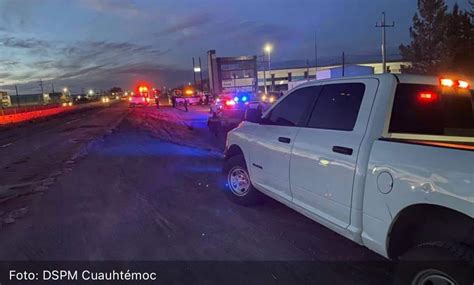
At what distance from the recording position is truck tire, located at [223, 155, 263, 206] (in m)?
6.56

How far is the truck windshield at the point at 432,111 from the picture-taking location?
4.03m

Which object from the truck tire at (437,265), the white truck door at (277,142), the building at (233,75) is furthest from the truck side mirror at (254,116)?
the building at (233,75)

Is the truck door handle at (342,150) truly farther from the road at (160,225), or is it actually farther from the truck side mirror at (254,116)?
the truck side mirror at (254,116)

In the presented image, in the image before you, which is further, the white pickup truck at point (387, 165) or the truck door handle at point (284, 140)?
the truck door handle at point (284, 140)

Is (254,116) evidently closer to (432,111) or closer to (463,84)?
(432,111)

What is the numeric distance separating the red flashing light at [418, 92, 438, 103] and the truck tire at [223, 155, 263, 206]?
297 cm

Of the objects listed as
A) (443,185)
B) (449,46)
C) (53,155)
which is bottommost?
(53,155)

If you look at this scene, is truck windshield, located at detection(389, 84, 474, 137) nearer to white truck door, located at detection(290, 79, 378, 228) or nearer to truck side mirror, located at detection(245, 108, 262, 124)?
white truck door, located at detection(290, 79, 378, 228)

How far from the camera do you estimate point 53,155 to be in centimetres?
1325

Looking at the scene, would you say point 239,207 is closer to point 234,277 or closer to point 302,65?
point 234,277

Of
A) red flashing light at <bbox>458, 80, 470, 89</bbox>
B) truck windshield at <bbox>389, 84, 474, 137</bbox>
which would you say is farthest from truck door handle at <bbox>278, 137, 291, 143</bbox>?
red flashing light at <bbox>458, 80, 470, 89</bbox>

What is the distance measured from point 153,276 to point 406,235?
2.46m

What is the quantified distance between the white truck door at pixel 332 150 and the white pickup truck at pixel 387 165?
12 mm

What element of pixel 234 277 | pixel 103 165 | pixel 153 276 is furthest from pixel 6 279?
pixel 103 165
